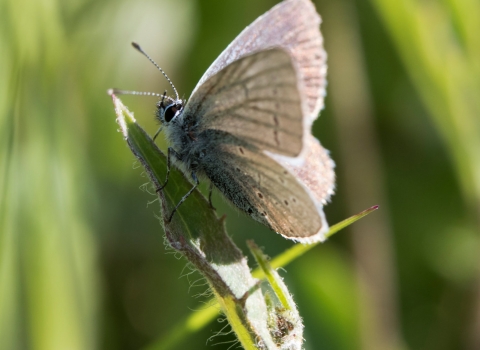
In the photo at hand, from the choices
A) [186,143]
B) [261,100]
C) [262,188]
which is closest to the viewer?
[261,100]

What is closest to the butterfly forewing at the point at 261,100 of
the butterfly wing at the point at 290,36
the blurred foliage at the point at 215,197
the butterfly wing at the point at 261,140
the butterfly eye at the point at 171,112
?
the butterfly wing at the point at 261,140

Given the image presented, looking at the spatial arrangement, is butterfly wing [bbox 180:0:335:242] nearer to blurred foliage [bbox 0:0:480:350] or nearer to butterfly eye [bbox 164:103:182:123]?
butterfly eye [bbox 164:103:182:123]

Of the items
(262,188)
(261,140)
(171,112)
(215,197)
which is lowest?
(215,197)

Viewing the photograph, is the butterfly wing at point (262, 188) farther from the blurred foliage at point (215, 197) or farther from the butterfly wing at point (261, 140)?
the blurred foliage at point (215, 197)

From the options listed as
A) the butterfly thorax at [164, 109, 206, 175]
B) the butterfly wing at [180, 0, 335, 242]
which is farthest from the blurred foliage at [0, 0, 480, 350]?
the butterfly wing at [180, 0, 335, 242]

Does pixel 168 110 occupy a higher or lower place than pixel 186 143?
higher

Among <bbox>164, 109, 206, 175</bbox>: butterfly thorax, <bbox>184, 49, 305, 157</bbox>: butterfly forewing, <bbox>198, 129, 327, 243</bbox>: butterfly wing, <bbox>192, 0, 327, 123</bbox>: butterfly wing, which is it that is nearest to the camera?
<bbox>184, 49, 305, 157</bbox>: butterfly forewing

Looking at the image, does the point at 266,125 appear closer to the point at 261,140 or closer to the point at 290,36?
the point at 261,140

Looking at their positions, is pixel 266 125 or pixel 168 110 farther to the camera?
pixel 168 110

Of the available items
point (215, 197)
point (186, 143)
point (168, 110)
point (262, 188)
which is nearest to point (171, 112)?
point (168, 110)
